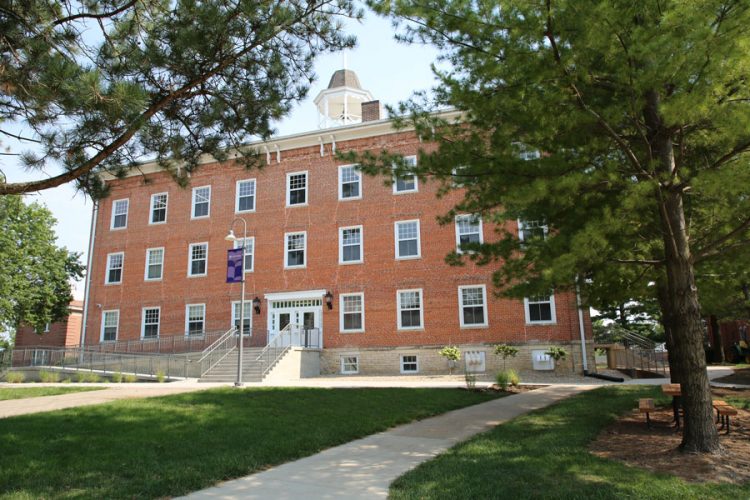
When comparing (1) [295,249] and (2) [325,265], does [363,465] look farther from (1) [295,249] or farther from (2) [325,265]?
(1) [295,249]

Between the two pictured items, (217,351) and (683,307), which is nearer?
(683,307)

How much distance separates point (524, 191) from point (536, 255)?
1.86m

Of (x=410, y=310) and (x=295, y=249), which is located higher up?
(x=295, y=249)

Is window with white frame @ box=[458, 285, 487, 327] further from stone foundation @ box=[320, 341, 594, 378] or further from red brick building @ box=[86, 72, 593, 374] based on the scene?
stone foundation @ box=[320, 341, 594, 378]

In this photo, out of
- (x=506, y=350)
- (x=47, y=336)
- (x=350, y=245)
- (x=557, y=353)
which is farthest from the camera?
(x=47, y=336)

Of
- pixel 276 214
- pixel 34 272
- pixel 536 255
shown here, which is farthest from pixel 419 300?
pixel 34 272

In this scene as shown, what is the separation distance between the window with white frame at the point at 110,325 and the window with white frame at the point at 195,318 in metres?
4.58

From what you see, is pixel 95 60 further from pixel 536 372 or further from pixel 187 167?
pixel 536 372

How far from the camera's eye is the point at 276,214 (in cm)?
2639

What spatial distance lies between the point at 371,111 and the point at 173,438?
21787 mm

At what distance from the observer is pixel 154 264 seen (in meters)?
28.7

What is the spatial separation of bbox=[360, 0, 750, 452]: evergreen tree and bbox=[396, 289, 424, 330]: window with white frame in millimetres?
14523

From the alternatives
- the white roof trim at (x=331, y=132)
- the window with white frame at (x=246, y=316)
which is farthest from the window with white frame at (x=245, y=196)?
the window with white frame at (x=246, y=316)

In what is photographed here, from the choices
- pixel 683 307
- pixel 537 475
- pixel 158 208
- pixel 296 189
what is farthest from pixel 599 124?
pixel 158 208
